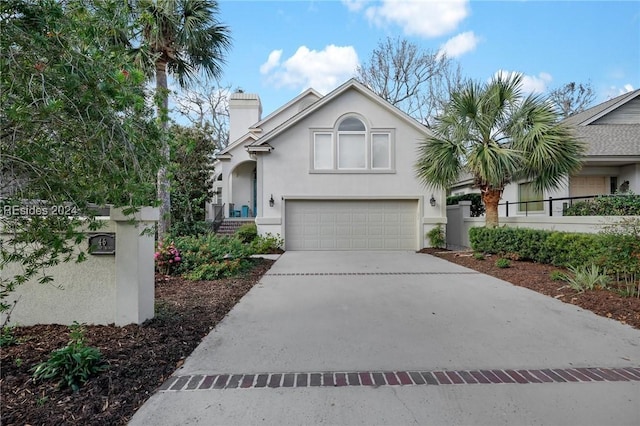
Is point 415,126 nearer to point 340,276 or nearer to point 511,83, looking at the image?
point 511,83

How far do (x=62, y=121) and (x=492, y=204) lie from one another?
10.8 metres

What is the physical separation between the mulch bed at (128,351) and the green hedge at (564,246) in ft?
2.37

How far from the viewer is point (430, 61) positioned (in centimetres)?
2280

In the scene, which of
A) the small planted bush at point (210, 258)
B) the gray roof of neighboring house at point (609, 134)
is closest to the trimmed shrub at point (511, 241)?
the gray roof of neighboring house at point (609, 134)

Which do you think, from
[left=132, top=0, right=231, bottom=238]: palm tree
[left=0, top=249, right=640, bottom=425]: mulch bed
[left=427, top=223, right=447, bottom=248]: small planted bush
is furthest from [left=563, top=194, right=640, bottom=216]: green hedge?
[left=132, top=0, right=231, bottom=238]: palm tree

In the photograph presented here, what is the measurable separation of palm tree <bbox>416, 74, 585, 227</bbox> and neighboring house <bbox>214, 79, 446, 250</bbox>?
2236 millimetres

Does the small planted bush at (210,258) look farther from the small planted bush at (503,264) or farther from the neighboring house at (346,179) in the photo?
the small planted bush at (503,264)

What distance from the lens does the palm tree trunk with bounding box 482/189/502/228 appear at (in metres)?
10.1

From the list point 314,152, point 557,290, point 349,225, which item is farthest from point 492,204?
point 314,152

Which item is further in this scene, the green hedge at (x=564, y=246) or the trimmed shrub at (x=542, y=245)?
the trimmed shrub at (x=542, y=245)

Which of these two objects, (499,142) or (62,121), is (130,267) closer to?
(62,121)

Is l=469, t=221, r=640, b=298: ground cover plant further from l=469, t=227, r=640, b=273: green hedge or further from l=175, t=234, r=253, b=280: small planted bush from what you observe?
l=175, t=234, r=253, b=280: small planted bush

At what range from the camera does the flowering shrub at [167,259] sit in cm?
737

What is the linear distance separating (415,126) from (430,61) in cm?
1288
